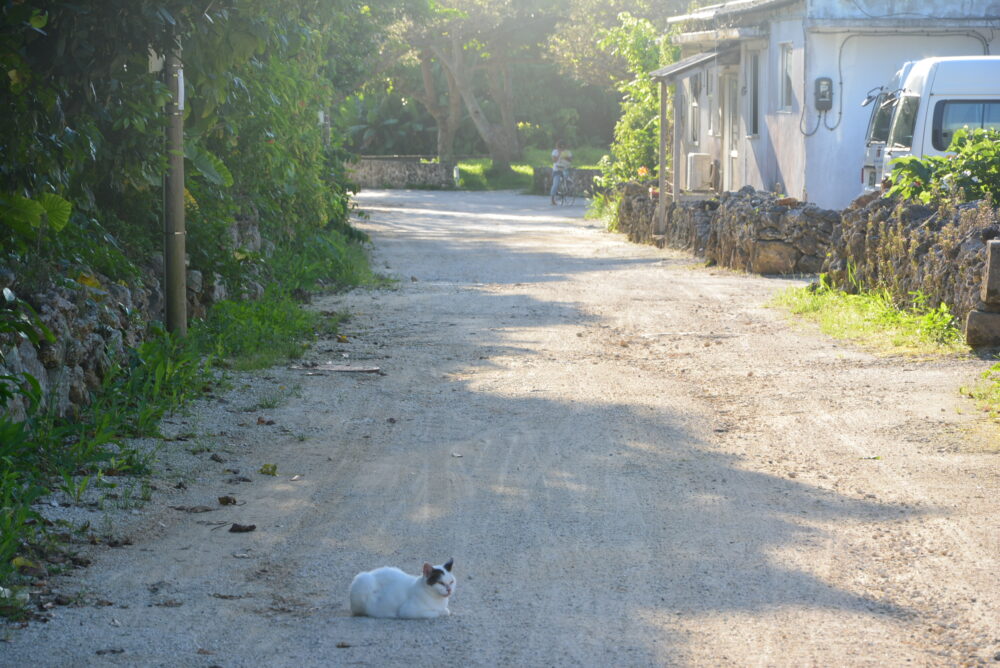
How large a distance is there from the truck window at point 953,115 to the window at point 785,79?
219 inches

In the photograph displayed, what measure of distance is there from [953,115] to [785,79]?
242 inches

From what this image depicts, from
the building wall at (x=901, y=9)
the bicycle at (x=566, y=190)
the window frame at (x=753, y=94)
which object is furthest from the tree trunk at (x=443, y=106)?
the building wall at (x=901, y=9)

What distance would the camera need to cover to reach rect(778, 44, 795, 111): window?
66.4 ft

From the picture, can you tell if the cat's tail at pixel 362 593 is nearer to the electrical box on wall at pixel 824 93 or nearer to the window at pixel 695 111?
the electrical box on wall at pixel 824 93

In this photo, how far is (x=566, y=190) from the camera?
34656mm

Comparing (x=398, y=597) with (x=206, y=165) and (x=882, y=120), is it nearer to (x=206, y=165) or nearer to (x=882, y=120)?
(x=206, y=165)

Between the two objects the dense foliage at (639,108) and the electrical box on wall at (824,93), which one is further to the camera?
the dense foliage at (639,108)

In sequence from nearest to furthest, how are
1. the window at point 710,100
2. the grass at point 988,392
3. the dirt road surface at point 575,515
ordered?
the dirt road surface at point 575,515, the grass at point 988,392, the window at point 710,100

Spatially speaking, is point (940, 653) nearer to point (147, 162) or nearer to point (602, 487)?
point (602, 487)

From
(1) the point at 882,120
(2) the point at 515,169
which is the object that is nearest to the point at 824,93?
(1) the point at 882,120

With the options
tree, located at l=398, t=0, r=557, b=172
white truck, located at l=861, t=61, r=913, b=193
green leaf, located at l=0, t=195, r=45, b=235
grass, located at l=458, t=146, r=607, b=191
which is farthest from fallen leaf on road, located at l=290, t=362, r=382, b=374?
grass, located at l=458, t=146, r=607, b=191

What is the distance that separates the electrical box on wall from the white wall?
31cm

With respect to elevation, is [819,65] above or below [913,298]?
above

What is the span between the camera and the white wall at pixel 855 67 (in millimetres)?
18469
